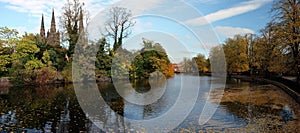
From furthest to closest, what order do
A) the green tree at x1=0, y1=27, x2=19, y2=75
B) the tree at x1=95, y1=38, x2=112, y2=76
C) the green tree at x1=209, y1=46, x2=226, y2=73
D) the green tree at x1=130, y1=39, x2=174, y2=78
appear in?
the green tree at x1=209, y1=46, x2=226, y2=73 < the green tree at x1=130, y1=39, x2=174, y2=78 < the tree at x1=95, y1=38, x2=112, y2=76 < the green tree at x1=0, y1=27, x2=19, y2=75

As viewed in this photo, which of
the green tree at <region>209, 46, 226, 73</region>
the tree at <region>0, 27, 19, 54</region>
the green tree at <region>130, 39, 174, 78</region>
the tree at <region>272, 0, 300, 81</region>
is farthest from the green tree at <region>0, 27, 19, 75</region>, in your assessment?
the green tree at <region>209, 46, 226, 73</region>

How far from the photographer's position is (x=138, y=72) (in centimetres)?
4059

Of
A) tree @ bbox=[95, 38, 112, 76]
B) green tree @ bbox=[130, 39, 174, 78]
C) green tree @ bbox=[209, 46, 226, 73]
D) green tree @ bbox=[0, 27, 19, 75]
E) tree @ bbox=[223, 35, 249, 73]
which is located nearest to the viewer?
green tree @ bbox=[0, 27, 19, 75]

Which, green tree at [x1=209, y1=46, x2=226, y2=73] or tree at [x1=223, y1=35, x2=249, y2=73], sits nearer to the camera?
tree at [x1=223, y1=35, x2=249, y2=73]

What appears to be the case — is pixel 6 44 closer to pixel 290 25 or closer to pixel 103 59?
pixel 103 59

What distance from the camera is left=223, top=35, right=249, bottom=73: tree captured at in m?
44.2

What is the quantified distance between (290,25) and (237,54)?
2768cm

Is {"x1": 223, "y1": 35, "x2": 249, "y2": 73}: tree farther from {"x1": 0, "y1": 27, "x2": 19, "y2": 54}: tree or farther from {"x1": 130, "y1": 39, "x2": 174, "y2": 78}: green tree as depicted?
{"x1": 0, "y1": 27, "x2": 19, "y2": 54}: tree

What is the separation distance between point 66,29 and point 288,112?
3207cm

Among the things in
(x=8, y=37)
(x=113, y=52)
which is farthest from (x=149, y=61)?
(x=8, y=37)

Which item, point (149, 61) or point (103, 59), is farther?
point (149, 61)

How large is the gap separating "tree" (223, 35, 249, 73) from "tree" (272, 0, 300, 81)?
74.4 ft

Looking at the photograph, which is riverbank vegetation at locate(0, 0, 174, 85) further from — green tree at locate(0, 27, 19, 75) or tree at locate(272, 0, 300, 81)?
tree at locate(272, 0, 300, 81)

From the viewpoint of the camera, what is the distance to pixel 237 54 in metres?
46.0
